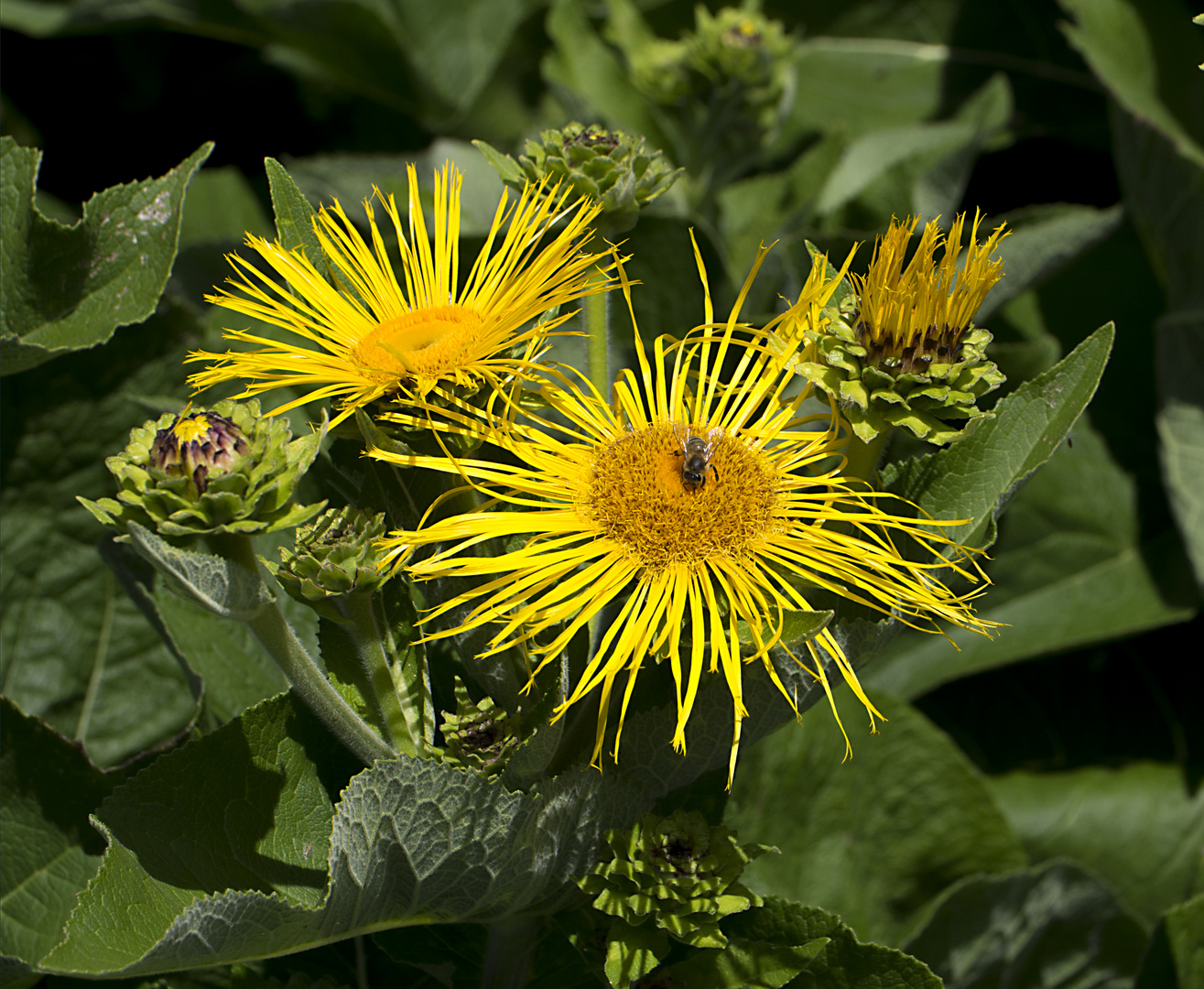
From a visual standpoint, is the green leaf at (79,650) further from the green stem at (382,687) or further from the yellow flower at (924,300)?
the yellow flower at (924,300)

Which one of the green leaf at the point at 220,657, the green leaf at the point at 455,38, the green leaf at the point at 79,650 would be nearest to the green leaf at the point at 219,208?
Answer: the green leaf at the point at 455,38

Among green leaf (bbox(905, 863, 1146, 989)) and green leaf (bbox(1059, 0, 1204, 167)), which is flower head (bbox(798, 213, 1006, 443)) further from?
green leaf (bbox(1059, 0, 1204, 167))

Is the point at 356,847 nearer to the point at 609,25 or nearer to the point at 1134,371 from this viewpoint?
the point at 609,25

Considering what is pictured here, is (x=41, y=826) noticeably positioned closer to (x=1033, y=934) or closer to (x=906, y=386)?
(x=906, y=386)

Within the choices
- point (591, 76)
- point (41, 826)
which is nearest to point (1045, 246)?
point (591, 76)

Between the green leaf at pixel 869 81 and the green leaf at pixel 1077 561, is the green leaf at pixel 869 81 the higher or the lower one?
the higher one

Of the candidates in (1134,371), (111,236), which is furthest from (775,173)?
(111,236)

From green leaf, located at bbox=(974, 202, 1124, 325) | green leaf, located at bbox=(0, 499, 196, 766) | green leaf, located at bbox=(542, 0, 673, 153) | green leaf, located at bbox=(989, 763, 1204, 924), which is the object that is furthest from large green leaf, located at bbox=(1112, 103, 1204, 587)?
green leaf, located at bbox=(0, 499, 196, 766)
